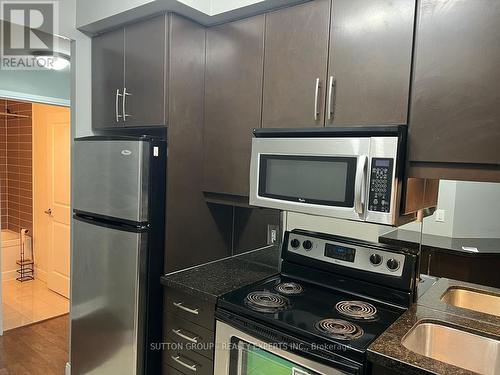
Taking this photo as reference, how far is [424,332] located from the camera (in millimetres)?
1399

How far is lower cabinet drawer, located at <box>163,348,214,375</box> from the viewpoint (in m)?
1.64

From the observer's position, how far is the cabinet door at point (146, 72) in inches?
73.5

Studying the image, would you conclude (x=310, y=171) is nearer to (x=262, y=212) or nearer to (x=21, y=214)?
(x=262, y=212)

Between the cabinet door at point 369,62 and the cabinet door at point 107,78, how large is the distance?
4.19 ft

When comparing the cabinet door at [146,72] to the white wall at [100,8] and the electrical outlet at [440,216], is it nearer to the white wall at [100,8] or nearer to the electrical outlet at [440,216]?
the white wall at [100,8]

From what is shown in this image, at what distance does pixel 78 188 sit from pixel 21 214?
325 cm

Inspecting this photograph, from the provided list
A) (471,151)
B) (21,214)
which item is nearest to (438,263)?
(471,151)

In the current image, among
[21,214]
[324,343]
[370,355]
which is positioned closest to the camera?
[370,355]

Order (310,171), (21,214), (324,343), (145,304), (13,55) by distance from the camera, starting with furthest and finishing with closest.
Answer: (21,214) < (13,55) < (145,304) < (310,171) < (324,343)

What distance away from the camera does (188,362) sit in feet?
5.64

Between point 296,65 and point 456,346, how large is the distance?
4.46ft

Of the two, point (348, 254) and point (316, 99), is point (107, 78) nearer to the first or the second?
point (316, 99)

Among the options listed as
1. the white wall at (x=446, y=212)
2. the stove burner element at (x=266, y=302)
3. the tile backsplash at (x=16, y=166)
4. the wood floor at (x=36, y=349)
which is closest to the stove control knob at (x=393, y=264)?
the white wall at (x=446, y=212)

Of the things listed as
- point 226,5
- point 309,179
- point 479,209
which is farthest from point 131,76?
point 479,209
